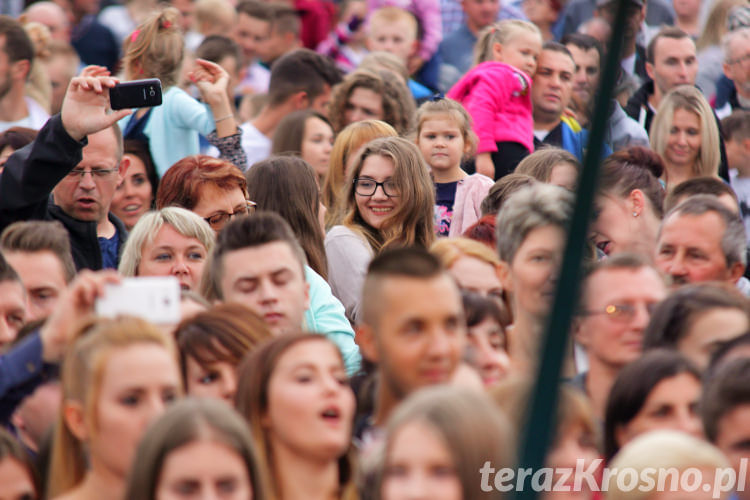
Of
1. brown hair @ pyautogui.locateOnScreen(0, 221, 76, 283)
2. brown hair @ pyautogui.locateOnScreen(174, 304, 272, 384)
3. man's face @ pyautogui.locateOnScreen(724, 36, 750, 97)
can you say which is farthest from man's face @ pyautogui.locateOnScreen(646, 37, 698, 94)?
brown hair @ pyautogui.locateOnScreen(174, 304, 272, 384)

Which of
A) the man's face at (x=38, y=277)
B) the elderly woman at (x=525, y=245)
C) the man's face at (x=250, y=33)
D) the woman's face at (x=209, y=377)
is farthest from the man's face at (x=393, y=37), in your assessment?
the woman's face at (x=209, y=377)

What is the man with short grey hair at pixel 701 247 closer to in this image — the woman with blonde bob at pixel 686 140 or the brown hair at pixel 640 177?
the brown hair at pixel 640 177

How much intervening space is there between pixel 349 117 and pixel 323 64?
0.81m

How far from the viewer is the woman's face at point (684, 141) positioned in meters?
7.17

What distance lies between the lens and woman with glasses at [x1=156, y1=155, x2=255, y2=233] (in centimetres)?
561

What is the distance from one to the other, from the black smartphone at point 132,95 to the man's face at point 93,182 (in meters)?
0.69

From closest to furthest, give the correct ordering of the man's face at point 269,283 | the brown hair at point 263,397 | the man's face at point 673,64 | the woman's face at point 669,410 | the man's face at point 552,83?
the brown hair at point 263,397 < the woman's face at point 669,410 < the man's face at point 269,283 < the man's face at point 552,83 < the man's face at point 673,64

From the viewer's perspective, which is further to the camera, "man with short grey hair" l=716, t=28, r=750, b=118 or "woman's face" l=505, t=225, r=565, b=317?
"man with short grey hair" l=716, t=28, r=750, b=118

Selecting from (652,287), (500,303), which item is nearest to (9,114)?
(500,303)

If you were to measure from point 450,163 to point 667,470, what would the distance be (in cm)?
395

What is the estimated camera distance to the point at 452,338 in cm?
344

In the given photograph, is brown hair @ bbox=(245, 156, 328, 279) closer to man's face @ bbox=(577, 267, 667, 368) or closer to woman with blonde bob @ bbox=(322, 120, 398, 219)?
woman with blonde bob @ bbox=(322, 120, 398, 219)

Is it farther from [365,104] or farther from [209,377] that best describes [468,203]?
[209,377]

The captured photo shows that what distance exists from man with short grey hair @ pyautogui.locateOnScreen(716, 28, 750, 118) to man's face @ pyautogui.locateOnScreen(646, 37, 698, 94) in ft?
1.33
